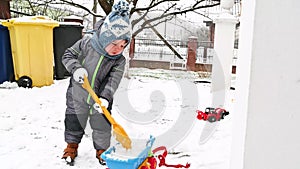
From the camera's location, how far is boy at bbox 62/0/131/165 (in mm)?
2504

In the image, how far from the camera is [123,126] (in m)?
3.46

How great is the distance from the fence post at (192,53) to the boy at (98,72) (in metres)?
7.30

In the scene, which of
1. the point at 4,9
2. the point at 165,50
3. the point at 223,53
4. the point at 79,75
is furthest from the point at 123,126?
the point at 165,50

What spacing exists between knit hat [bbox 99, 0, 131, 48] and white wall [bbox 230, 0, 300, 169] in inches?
73.3

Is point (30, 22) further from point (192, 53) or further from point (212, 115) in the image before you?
point (192, 53)

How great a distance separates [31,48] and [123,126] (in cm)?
271

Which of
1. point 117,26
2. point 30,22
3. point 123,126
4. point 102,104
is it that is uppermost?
point 30,22

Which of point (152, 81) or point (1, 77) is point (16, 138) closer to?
point (1, 77)

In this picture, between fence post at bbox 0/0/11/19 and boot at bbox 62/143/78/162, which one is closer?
boot at bbox 62/143/78/162

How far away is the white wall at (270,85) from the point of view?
0.61m

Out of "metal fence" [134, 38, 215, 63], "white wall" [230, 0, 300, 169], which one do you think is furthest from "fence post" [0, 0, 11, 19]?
"white wall" [230, 0, 300, 169]

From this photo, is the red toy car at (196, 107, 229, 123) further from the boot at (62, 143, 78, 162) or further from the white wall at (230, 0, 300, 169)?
the white wall at (230, 0, 300, 169)

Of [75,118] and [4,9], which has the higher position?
[4,9]

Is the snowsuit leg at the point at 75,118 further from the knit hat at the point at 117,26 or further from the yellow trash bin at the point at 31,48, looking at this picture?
the yellow trash bin at the point at 31,48
